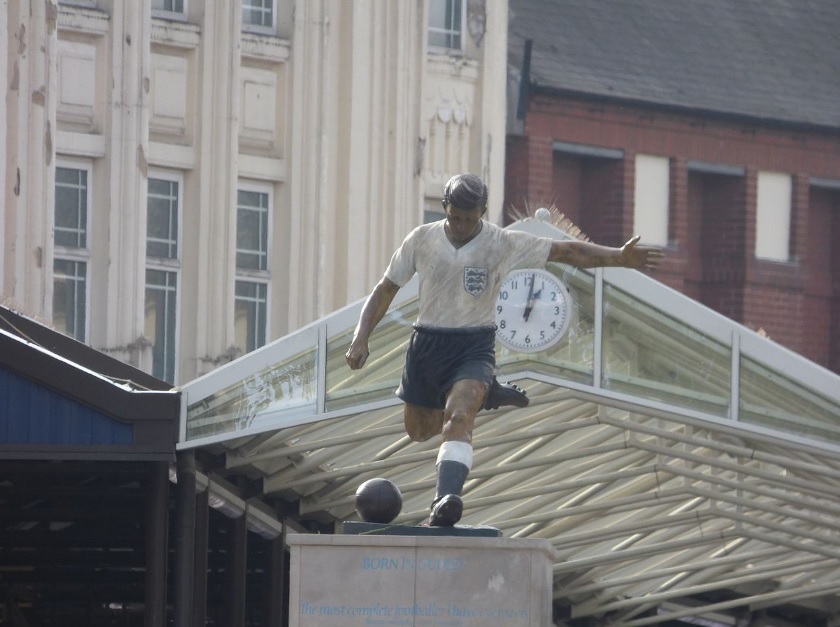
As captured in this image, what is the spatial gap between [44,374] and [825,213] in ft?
53.4

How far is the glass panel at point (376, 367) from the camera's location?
22016 mm

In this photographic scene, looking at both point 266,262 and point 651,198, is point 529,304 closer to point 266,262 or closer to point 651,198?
point 266,262

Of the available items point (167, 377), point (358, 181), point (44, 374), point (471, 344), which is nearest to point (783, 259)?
point (358, 181)

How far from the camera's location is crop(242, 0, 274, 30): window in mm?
28094

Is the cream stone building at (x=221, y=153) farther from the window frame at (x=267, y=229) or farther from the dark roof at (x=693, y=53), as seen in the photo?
the dark roof at (x=693, y=53)

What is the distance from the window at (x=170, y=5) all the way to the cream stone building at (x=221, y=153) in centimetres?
3

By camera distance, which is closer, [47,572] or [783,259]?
[47,572]

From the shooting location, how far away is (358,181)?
2848cm

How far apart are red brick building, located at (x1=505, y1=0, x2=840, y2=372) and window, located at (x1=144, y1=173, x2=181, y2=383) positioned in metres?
4.79

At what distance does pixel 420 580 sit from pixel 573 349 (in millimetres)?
8149

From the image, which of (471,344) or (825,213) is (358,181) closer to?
(825,213)

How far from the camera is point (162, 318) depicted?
27375mm

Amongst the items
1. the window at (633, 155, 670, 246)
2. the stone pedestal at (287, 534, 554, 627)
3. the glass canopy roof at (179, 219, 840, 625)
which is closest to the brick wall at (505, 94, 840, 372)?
the window at (633, 155, 670, 246)

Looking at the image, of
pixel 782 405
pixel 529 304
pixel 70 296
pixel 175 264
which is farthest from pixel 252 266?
pixel 782 405
